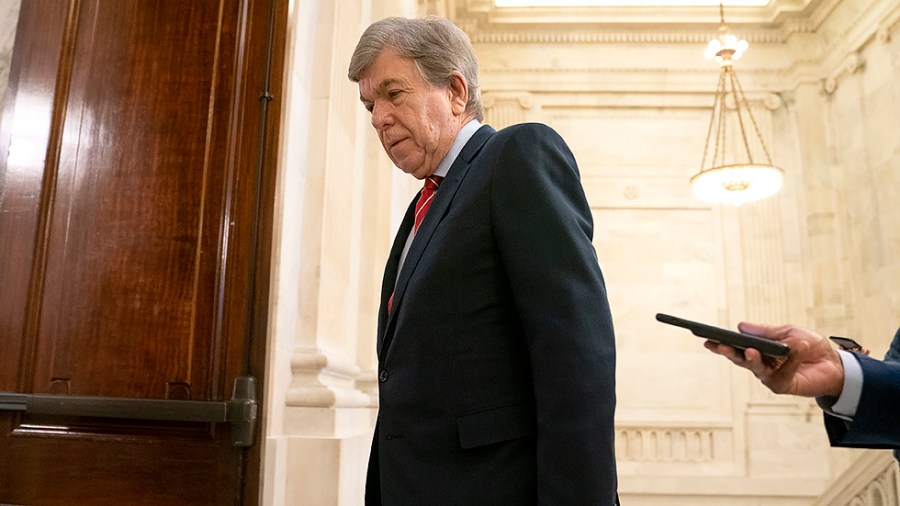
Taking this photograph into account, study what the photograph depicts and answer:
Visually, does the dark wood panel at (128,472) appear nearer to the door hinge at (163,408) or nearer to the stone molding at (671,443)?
the door hinge at (163,408)

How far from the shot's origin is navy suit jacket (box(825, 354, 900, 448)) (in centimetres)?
123

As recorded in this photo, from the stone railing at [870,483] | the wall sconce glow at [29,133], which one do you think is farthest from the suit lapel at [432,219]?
the stone railing at [870,483]

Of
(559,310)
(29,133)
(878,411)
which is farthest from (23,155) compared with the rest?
(878,411)

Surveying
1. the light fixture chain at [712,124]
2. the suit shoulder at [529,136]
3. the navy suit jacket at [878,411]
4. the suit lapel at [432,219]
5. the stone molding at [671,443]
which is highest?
the light fixture chain at [712,124]

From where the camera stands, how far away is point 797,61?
31.1 ft

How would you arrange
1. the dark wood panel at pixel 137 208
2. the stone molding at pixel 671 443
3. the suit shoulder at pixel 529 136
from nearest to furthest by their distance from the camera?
the suit shoulder at pixel 529 136 → the dark wood panel at pixel 137 208 → the stone molding at pixel 671 443

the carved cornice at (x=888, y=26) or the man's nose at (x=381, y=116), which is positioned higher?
the carved cornice at (x=888, y=26)

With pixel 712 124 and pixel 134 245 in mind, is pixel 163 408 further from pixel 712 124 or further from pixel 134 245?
pixel 712 124

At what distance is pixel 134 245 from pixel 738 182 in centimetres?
688

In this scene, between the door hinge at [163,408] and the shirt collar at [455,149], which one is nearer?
the shirt collar at [455,149]

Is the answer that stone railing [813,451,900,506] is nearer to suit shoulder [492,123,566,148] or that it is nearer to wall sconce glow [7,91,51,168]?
suit shoulder [492,123,566,148]

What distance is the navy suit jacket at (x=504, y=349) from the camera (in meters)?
1.32

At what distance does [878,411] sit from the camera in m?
1.24

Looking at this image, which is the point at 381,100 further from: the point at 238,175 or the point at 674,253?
the point at 674,253
